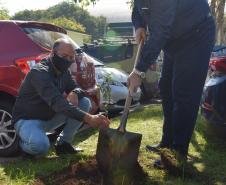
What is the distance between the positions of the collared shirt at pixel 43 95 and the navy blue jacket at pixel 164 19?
2.97ft

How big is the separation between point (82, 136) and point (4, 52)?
5.68 feet

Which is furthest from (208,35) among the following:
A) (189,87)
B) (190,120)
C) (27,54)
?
(27,54)

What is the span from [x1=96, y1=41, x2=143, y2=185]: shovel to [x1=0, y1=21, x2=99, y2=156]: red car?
73.5 inches

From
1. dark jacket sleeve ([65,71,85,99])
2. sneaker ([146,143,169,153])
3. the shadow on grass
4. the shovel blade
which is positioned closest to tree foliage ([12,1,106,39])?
the shadow on grass

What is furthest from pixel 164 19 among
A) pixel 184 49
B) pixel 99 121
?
pixel 99 121

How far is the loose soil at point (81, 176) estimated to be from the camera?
13.3ft

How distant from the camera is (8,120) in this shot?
5629 mm

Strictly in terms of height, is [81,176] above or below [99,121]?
below

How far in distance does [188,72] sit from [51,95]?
134cm

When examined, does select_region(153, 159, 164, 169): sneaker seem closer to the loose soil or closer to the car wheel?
the loose soil

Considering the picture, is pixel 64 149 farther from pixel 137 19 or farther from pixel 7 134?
pixel 137 19

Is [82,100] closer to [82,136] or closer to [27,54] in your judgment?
[27,54]

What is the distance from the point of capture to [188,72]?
4.43 m

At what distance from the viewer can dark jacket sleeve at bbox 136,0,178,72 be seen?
13.1 ft
